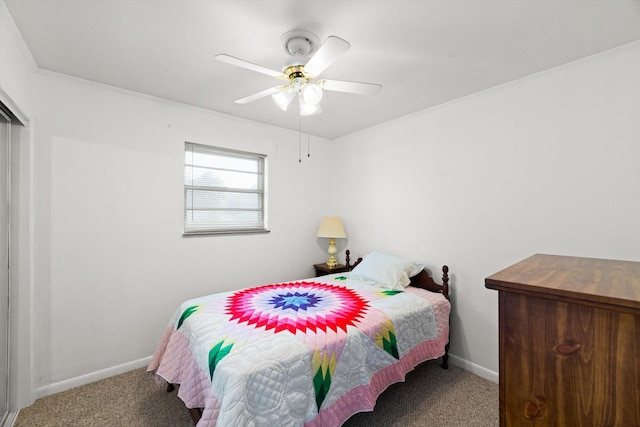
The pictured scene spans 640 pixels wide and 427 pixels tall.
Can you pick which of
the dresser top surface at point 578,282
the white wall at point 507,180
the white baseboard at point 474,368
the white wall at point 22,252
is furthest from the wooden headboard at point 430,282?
the white wall at point 22,252

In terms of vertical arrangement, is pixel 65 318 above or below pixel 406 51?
below

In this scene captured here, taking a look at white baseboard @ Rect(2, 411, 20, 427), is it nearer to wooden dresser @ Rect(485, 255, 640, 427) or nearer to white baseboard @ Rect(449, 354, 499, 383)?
wooden dresser @ Rect(485, 255, 640, 427)

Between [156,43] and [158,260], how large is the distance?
1.79 m

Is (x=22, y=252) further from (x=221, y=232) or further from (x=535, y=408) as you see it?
(x=535, y=408)

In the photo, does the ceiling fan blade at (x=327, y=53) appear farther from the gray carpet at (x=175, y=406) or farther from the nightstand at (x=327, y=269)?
the nightstand at (x=327, y=269)

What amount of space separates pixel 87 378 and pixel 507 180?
3.77 m

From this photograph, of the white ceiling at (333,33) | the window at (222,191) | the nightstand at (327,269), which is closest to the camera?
the white ceiling at (333,33)

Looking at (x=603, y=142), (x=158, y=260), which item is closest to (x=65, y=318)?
(x=158, y=260)

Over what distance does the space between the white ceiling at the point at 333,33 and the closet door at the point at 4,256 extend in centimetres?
62

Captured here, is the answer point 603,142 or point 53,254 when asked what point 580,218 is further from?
point 53,254

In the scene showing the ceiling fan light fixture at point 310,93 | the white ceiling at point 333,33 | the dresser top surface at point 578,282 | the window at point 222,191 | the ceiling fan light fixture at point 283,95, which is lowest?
the dresser top surface at point 578,282

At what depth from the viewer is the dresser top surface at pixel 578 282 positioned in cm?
71

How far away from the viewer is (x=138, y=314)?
8.44ft

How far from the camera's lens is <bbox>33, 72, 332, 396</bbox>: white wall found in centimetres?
220
